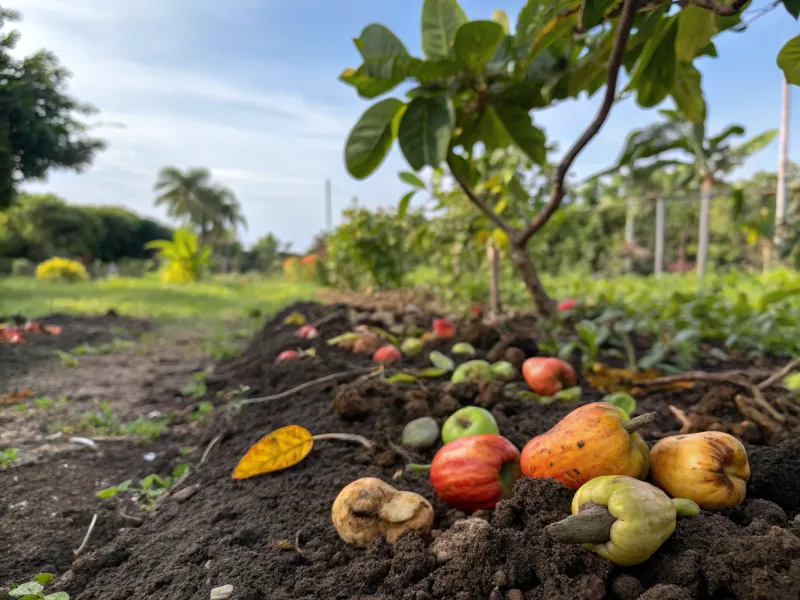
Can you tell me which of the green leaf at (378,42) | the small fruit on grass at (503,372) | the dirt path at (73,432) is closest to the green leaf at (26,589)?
the dirt path at (73,432)

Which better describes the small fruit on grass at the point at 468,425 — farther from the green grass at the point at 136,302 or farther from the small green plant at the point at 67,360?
the green grass at the point at 136,302

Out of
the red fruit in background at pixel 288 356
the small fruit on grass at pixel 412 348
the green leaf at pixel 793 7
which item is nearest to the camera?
the green leaf at pixel 793 7

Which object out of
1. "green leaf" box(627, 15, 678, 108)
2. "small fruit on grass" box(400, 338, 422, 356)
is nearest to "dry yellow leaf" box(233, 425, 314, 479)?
"small fruit on grass" box(400, 338, 422, 356)

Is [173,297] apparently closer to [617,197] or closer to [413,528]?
[413,528]

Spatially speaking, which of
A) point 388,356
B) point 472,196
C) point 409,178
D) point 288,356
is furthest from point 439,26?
point 288,356

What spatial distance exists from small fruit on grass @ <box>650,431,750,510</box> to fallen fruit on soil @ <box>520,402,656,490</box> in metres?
0.06

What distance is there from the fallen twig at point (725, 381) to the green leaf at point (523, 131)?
4.03ft

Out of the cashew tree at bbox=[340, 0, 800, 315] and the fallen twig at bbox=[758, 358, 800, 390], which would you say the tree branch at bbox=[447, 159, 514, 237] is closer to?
the cashew tree at bbox=[340, 0, 800, 315]

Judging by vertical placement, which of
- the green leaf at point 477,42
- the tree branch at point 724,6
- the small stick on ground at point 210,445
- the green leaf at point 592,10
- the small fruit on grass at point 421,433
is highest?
the green leaf at point 477,42

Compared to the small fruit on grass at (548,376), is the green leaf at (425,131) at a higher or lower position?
higher

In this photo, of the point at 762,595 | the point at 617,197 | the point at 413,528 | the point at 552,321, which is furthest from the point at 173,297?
the point at 617,197

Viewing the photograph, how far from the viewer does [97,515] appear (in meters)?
1.98

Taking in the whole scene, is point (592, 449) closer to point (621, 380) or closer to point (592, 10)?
point (592, 10)

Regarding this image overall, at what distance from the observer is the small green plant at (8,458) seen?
231cm
